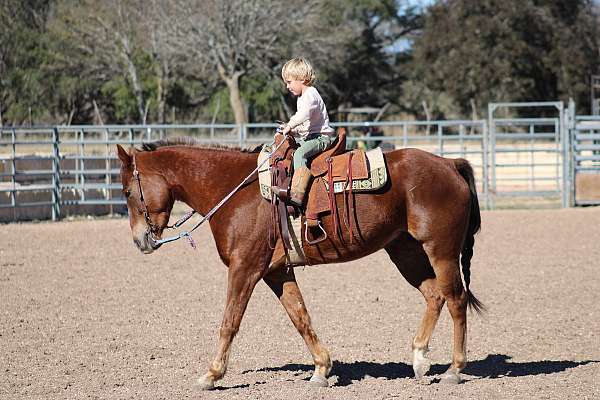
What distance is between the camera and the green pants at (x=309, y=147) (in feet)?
18.8

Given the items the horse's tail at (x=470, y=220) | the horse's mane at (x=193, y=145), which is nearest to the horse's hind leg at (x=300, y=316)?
the horse's mane at (x=193, y=145)

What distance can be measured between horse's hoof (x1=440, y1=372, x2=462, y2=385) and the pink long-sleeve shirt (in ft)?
5.68

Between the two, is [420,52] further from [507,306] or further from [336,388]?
[336,388]

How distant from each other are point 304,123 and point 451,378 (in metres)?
1.87

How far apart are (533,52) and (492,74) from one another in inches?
92.8

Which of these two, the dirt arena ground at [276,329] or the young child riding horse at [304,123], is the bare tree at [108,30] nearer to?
the dirt arena ground at [276,329]

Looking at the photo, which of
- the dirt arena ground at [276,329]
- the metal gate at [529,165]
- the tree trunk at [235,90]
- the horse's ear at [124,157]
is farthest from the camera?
the tree trunk at [235,90]

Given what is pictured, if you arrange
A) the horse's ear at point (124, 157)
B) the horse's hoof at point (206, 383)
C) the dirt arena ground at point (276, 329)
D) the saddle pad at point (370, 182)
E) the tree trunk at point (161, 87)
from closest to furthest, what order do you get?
the horse's hoof at point (206, 383), the dirt arena ground at point (276, 329), the saddle pad at point (370, 182), the horse's ear at point (124, 157), the tree trunk at point (161, 87)

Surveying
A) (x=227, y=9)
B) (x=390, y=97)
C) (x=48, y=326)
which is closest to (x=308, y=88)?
(x=48, y=326)

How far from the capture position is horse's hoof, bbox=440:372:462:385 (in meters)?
5.67

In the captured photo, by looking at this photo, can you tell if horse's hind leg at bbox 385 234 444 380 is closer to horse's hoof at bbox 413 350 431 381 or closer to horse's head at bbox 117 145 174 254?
horse's hoof at bbox 413 350 431 381

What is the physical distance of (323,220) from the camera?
5777 millimetres

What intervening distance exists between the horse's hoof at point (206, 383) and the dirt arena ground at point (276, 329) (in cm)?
7

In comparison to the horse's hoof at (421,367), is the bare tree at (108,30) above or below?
above
